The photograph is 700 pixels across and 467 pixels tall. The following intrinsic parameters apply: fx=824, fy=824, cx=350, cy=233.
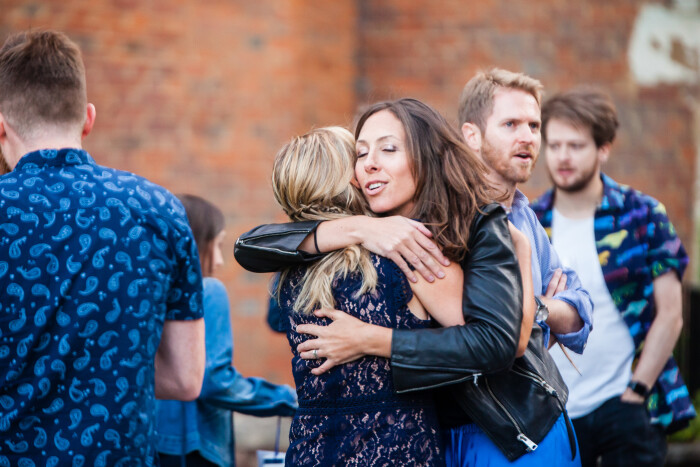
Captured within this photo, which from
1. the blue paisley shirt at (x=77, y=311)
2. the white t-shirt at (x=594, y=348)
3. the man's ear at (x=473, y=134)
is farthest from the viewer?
the white t-shirt at (x=594, y=348)

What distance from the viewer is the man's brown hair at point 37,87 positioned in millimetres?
2637

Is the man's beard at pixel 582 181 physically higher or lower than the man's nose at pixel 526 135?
lower

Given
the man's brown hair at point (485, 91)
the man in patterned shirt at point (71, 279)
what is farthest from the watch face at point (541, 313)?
the man in patterned shirt at point (71, 279)

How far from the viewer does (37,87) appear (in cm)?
263

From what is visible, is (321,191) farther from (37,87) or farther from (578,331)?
(578,331)

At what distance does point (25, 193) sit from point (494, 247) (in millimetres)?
1461

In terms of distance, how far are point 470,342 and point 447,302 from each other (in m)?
0.15

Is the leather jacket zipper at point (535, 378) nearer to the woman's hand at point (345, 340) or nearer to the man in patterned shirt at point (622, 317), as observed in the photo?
the woman's hand at point (345, 340)

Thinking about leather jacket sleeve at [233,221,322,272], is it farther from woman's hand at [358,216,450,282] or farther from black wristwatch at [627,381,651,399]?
black wristwatch at [627,381,651,399]

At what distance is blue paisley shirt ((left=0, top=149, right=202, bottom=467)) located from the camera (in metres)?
2.45

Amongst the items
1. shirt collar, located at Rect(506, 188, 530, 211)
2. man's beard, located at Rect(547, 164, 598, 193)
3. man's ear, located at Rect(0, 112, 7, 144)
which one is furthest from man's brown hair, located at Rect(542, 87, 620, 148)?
man's ear, located at Rect(0, 112, 7, 144)

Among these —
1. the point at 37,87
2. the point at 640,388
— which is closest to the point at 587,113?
the point at 640,388

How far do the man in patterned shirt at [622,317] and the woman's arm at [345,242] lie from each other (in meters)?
1.95

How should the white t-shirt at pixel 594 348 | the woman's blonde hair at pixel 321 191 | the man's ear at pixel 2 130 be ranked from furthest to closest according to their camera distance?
the white t-shirt at pixel 594 348 → the man's ear at pixel 2 130 → the woman's blonde hair at pixel 321 191
